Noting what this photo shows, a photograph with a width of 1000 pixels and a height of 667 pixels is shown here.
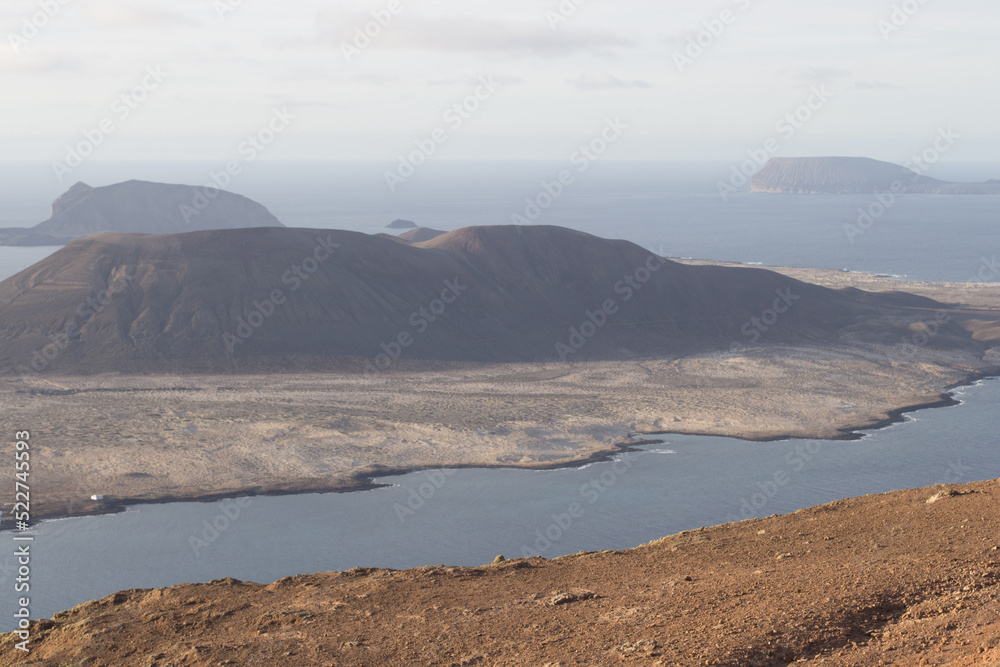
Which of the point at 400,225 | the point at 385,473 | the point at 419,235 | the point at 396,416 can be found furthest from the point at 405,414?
the point at 400,225

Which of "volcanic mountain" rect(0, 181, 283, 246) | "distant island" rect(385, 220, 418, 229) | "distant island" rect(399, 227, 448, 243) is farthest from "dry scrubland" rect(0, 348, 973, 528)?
"distant island" rect(385, 220, 418, 229)

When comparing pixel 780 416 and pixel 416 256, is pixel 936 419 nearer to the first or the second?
pixel 780 416

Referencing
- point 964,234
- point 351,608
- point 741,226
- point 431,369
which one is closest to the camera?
point 351,608

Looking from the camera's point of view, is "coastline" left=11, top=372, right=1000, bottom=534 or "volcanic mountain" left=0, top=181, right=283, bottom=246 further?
"volcanic mountain" left=0, top=181, right=283, bottom=246

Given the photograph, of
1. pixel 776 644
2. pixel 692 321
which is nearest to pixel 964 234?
pixel 692 321

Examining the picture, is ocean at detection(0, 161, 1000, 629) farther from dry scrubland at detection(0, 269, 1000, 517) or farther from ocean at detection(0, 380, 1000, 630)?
dry scrubland at detection(0, 269, 1000, 517)

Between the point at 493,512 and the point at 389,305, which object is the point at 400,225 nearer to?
the point at 389,305
